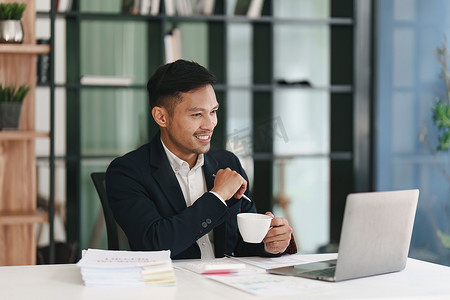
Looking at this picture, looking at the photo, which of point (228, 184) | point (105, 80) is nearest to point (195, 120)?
point (228, 184)

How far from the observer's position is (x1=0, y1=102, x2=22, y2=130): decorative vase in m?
3.18

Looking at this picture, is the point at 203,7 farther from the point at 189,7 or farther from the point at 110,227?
the point at 110,227

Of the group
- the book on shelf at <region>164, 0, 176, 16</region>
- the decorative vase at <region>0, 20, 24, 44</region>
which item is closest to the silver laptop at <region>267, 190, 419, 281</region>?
the decorative vase at <region>0, 20, 24, 44</region>

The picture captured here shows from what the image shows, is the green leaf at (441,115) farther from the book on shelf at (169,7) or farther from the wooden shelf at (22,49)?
the wooden shelf at (22,49)

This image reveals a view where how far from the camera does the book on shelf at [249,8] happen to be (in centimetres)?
436

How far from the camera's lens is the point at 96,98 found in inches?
166

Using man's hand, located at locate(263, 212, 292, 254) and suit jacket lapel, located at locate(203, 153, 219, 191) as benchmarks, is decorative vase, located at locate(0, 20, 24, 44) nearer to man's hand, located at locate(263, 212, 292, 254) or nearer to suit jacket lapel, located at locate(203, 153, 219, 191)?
suit jacket lapel, located at locate(203, 153, 219, 191)

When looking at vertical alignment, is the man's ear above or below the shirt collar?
above

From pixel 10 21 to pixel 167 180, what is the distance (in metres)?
1.43

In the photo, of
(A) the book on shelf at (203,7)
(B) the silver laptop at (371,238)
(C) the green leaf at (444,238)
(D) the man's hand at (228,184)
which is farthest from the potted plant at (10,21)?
(C) the green leaf at (444,238)

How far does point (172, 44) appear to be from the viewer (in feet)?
13.9

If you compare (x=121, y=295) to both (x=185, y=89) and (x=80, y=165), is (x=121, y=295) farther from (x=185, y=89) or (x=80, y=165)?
(x=80, y=165)

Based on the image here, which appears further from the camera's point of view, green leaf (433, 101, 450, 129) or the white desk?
green leaf (433, 101, 450, 129)

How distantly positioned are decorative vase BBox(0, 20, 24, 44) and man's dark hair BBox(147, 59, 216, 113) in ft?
3.72
